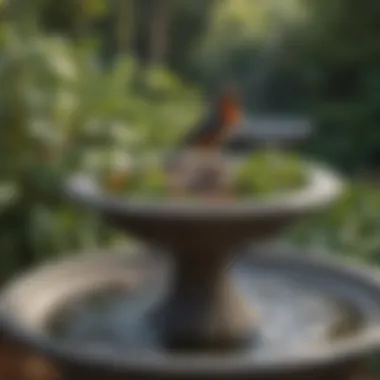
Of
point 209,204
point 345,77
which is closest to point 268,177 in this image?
point 209,204

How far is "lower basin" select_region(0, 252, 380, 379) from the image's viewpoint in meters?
3.08

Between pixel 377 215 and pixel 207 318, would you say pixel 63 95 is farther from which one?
pixel 207 318

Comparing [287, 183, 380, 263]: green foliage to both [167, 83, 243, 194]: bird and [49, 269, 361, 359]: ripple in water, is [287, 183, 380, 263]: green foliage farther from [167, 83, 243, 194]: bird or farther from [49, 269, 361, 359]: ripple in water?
[167, 83, 243, 194]: bird

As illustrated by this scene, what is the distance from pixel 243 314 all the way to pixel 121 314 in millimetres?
474

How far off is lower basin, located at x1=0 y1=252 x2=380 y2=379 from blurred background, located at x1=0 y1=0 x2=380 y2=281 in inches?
18.0

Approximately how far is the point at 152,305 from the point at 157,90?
10.9 ft

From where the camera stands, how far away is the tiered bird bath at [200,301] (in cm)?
280

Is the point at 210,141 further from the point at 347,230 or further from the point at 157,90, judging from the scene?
the point at 157,90

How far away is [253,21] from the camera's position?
31.4 feet

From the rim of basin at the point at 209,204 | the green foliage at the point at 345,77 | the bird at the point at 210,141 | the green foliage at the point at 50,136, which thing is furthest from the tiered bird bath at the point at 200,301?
the green foliage at the point at 345,77

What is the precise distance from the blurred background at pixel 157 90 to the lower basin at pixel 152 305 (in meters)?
0.46

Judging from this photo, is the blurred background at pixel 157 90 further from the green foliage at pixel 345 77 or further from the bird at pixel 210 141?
the bird at pixel 210 141

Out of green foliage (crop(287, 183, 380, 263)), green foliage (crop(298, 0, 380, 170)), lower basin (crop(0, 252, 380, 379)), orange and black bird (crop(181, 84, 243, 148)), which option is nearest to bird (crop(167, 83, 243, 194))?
orange and black bird (crop(181, 84, 243, 148))

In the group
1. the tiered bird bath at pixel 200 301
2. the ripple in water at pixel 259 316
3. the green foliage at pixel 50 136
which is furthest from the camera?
the green foliage at pixel 50 136
